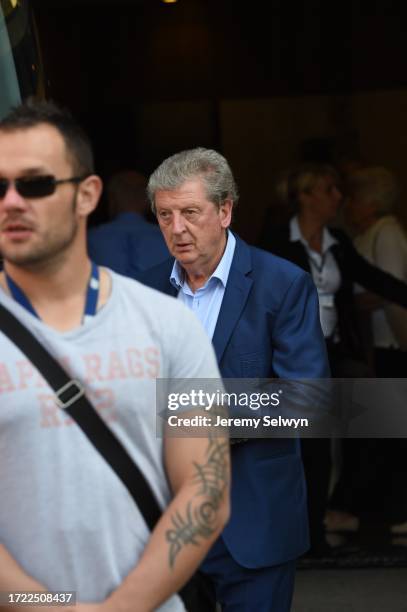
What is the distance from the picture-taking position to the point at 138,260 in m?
4.70

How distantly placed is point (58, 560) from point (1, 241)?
0.57 metres

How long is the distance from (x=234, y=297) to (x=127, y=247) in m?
1.53

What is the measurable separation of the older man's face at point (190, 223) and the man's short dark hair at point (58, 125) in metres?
1.00

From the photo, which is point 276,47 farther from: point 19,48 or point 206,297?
point 206,297

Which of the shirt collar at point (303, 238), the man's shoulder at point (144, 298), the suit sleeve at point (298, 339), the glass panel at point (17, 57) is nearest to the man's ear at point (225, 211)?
the suit sleeve at point (298, 339)

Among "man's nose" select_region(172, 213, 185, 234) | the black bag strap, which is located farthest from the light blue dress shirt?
the black bag strap

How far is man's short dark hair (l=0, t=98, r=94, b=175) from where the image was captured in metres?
2.20

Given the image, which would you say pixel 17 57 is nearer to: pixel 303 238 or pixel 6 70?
pixel 6 70

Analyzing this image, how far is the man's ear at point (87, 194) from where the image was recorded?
2.24 meters

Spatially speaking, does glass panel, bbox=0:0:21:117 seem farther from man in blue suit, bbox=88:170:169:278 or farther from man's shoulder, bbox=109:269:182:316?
man's shoulder, bbox=109:269:182:316

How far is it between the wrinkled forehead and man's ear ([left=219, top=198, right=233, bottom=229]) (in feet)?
3.82

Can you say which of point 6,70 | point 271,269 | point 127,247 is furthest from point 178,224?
point 127,247

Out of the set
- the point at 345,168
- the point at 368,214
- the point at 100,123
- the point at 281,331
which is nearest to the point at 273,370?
the point at 281,331

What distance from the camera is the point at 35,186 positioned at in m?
2.18
